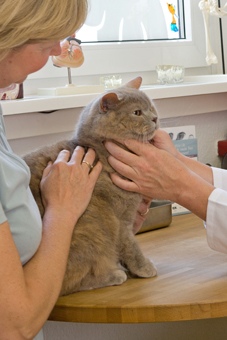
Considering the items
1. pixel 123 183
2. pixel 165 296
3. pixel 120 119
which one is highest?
pixel 120 119

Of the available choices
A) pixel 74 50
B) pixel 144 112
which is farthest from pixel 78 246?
pixel 74 50

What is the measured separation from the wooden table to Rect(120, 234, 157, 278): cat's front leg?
0.02m

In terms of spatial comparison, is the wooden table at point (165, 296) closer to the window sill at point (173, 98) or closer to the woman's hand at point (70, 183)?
the woman's hand at point (70, 183)

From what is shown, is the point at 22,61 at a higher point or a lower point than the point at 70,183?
higher

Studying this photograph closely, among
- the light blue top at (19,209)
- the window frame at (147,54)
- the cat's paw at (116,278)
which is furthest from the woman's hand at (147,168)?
the window frame at (147,54)

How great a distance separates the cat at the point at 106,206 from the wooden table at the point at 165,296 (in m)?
0.04

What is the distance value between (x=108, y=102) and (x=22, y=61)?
0.30 meters

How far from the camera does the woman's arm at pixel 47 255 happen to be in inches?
28.1

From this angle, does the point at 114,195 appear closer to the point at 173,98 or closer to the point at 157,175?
the point at 157,175

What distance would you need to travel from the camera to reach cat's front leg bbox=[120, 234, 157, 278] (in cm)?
106

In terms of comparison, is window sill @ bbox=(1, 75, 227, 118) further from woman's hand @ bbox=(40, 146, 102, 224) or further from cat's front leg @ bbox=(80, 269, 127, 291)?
cat's front leg @ bbox=(80, 269, 127, 291)

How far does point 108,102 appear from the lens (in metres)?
1.08

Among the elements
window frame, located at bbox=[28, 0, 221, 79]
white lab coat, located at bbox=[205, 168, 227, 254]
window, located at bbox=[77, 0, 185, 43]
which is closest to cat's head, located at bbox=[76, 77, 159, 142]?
white lab coat, located at bbox=[205, 168, 227, 254]

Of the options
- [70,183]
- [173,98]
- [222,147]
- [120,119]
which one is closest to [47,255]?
[70,183]
